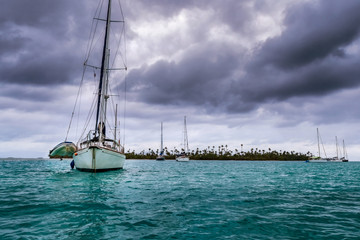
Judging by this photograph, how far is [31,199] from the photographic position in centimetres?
1140

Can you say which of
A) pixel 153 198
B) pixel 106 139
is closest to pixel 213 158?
pixel 106 139

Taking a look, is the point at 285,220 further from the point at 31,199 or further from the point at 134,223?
the point at 31,199

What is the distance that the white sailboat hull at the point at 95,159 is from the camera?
24.9 m

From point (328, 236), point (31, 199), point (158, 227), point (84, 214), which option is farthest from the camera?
point (31, 199)

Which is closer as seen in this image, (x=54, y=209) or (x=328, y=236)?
(x=328, y=236)

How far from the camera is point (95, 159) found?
82.4 feet

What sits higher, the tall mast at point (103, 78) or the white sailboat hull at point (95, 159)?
the tall mast at point (103, 78)

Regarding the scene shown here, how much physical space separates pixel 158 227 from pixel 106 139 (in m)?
23.9

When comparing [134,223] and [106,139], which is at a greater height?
[106,139]

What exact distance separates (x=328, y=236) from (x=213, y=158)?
193 m

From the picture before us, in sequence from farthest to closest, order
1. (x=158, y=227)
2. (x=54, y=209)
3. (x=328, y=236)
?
(x=54, y=209), (x=158, y=227), (x=328, y=236)

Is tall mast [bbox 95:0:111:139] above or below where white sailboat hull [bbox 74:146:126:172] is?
above

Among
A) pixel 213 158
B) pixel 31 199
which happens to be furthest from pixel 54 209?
pixel 213 158

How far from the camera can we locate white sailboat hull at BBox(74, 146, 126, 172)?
2491cm
